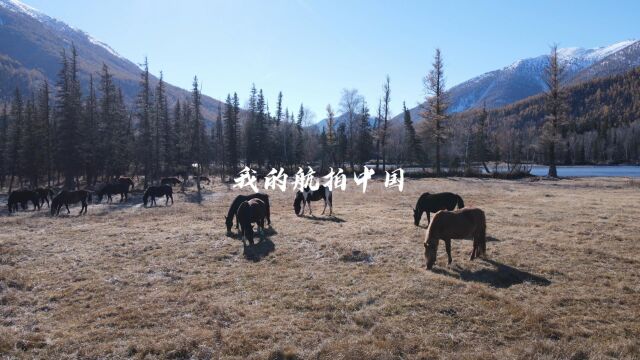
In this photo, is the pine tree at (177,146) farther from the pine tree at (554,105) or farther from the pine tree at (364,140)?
the pine tree at (554,105)

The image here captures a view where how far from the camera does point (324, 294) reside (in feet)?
30.7

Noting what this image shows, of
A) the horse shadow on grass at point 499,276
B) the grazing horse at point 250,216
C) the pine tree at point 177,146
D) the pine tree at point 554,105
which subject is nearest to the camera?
the horse shadow on grass at point 499,276

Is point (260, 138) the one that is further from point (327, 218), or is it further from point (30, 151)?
point (327, 218)

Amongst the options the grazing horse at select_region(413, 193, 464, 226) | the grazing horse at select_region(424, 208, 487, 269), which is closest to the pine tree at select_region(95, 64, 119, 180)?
the grazing horse at select_region(413, 193, 464, 226)

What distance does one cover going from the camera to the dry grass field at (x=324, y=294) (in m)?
6.95

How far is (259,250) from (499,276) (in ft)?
24.9

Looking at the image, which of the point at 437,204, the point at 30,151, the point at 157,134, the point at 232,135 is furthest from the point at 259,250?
the point at 232,135

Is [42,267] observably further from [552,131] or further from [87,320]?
[552,131]

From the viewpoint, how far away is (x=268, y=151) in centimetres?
6969

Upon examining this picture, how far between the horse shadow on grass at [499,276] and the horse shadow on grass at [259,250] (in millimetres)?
5531

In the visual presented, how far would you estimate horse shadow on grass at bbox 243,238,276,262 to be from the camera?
513 inches

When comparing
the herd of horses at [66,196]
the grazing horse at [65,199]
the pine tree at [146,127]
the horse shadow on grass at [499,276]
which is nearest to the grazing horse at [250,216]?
the horse shadow on grass at [499,276]

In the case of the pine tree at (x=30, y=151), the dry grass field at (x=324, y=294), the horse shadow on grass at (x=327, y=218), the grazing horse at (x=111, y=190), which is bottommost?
the dry grass field at (x=324, y=294)

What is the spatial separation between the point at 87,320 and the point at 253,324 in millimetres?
3450
